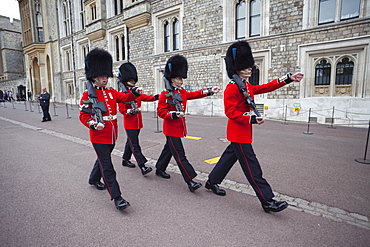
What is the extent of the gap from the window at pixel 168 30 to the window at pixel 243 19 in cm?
374

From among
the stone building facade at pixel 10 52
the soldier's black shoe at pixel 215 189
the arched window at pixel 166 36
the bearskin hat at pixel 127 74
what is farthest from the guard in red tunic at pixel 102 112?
the stone building facade at pixel 10 52

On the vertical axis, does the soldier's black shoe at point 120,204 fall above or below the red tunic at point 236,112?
below

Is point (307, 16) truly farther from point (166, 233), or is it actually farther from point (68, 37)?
point (68, 37)

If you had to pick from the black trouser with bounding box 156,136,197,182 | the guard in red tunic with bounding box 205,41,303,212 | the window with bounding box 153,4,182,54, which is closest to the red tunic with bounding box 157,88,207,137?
the black trouser with bounding box 156,136,197,182

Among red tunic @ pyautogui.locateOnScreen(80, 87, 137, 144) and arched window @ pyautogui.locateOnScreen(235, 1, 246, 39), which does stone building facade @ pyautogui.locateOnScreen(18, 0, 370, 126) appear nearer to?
arched window @ pyautogui.locateOnScreen(235, 1, 246, 39)

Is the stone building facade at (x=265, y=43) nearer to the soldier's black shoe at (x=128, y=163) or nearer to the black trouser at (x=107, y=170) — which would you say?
the soldier's black shoe at (x=128, y=163)

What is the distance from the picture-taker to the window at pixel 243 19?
42.5ft

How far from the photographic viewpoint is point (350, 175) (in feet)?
14.2

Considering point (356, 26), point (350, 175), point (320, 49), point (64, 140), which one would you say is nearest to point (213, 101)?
point (320, 49)

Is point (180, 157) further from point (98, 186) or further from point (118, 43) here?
point (118, 43)

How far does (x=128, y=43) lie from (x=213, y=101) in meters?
10.5

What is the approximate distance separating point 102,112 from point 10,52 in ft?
185

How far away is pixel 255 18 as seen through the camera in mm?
13391

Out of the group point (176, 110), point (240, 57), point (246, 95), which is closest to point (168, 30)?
point (176, 110)
